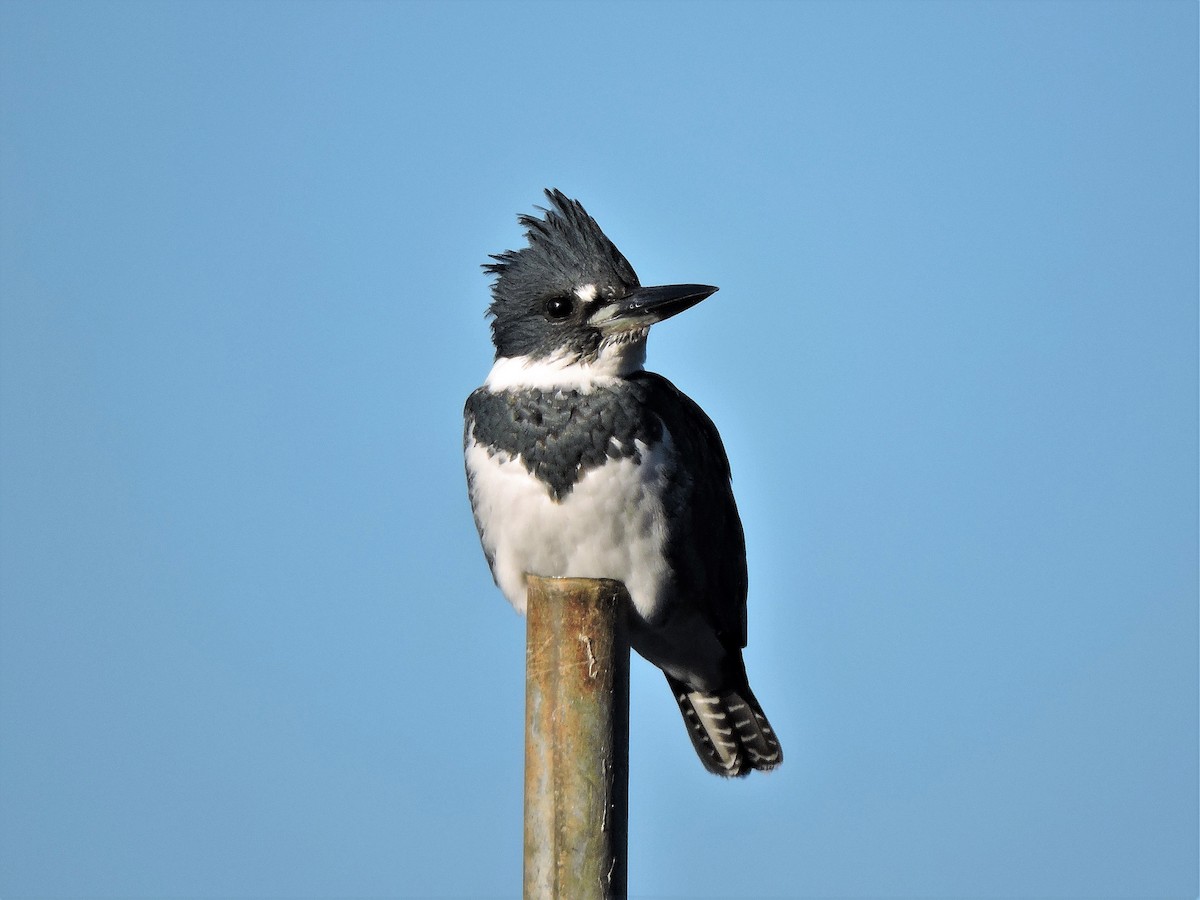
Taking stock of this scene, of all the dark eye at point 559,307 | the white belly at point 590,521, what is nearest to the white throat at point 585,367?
the dark eye at point 559,307

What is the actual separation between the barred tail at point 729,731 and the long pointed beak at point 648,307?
1.82m

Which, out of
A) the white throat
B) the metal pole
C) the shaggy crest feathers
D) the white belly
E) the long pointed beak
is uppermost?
the shaggy crest feathers

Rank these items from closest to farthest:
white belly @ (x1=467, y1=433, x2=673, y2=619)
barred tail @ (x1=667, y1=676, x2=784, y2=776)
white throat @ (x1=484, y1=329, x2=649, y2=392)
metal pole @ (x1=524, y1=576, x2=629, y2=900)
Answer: metal pole @ (x1=524, y1=576, x2=629, y2=900)
white belly @ (x1=467, y1=433, x2=673, y2=619)
white throat @ (x1=484, y1=329, x2=649, y2=392)
barred tail @ (x1=667, y1=676, x2=784, y2=776)

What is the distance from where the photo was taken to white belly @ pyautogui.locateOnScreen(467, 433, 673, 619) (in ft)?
19.0

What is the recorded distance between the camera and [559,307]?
Result: 6004 millimetres

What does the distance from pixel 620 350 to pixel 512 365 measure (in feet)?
1.41

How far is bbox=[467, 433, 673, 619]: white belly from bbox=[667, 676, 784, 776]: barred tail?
106cm

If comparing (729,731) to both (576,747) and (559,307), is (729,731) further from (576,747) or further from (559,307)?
(576,747)

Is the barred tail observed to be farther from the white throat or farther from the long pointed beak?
the long pointed beak

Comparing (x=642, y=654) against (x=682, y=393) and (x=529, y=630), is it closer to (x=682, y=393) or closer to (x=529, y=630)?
(x=682, y=393)

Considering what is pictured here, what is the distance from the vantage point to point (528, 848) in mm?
4734

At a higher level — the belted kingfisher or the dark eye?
the dark eye

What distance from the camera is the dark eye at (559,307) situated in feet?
19.7

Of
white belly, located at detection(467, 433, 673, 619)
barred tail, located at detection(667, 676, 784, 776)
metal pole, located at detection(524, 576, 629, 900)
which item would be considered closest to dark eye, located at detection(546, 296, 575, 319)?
white belly, located at detection(467, 433, 673, 619)
